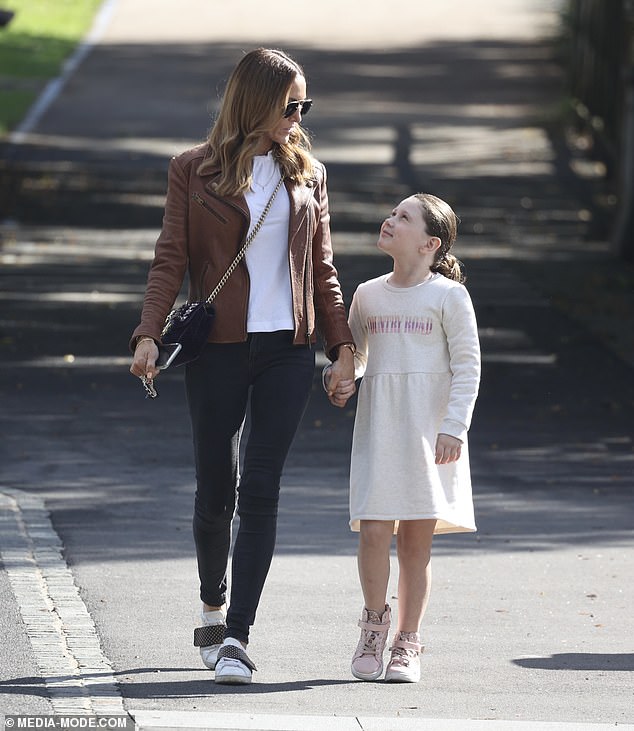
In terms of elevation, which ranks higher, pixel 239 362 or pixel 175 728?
pixel 239 362

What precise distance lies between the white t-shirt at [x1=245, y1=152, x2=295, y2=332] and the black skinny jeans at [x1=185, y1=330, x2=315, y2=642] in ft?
0.18

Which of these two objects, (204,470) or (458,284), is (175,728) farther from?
(458,284)

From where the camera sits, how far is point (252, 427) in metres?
5.72

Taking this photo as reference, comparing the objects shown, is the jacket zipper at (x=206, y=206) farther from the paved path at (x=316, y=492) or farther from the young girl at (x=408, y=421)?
the paved path at (x=316, y=492)

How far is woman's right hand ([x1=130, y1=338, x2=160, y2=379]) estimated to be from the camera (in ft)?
18.3

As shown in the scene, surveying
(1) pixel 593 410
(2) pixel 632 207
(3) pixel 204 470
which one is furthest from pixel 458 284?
(2) pixel 632 207

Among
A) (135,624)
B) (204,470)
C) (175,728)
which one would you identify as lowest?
(135,624)

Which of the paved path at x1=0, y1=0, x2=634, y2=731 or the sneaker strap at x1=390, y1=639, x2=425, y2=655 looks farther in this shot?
the sneaker strap at x1=390, y1=639, x2=425, y2=655

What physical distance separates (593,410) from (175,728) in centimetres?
673

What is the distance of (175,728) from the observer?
5090 mm

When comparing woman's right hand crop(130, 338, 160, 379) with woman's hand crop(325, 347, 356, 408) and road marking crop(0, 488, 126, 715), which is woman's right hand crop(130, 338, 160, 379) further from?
road marking crop(0, 488, 126, 715)

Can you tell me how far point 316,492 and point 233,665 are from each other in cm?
349

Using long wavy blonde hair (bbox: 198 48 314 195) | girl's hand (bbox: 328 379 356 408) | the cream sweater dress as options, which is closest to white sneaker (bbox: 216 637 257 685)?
the cream sweater dress

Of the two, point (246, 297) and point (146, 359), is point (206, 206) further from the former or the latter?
point (146, 359)
